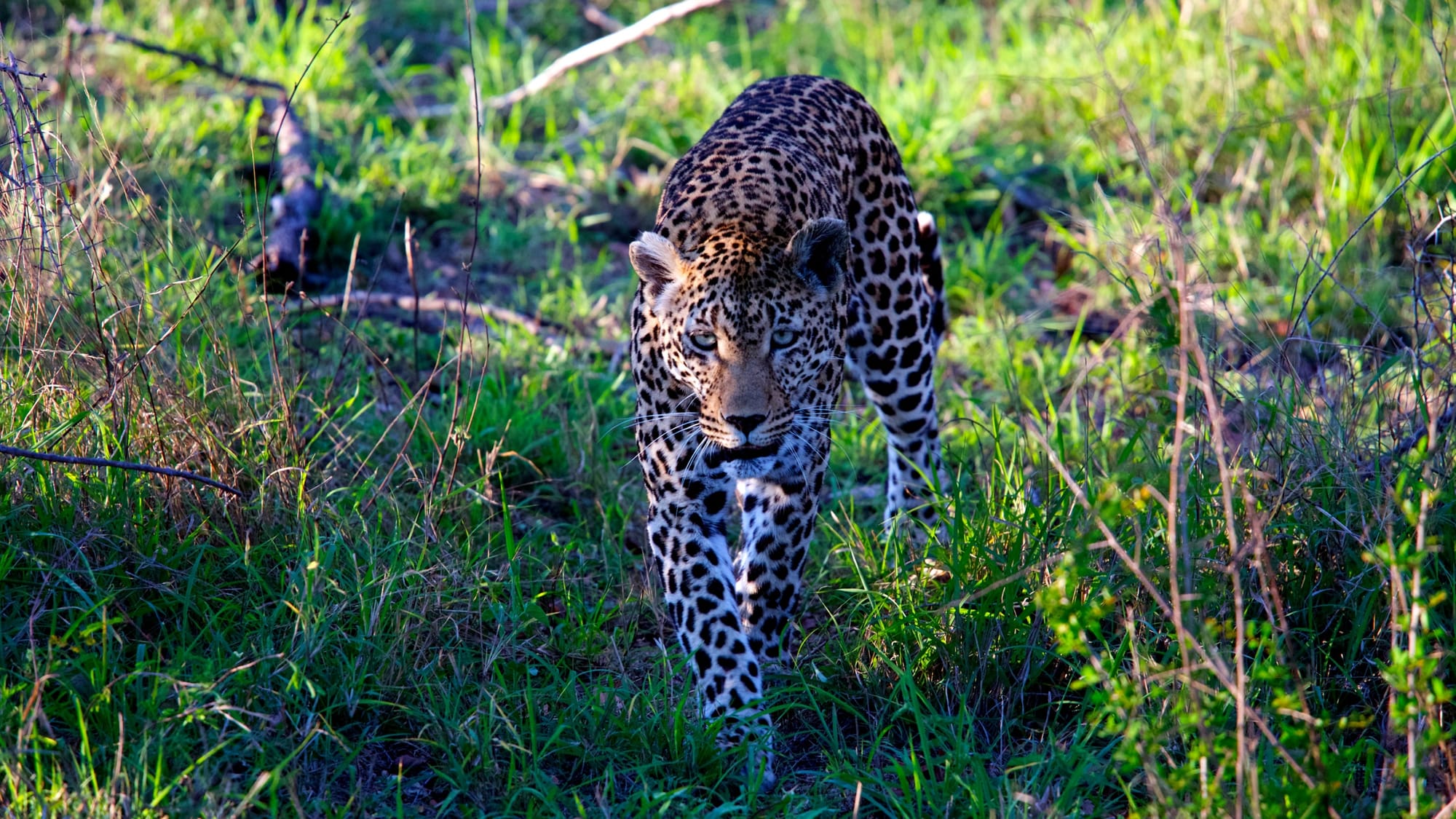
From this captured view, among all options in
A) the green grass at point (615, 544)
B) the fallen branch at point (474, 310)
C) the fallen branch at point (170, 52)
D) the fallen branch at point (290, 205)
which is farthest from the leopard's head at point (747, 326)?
the fallen branch at point (170, 52)

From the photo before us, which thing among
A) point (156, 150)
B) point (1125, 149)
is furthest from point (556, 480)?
point (1125, 149)

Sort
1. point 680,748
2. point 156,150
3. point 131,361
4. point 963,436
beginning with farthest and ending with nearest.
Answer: point 156,150
point 963,436
point 131,361
point 680,748

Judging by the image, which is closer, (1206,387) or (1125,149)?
(1206,387)

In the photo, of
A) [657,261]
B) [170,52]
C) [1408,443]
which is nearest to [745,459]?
[657,261]

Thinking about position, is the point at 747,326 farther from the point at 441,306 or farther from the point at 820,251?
the point at 441,306

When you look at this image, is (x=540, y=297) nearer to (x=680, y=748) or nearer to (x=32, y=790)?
(x=680, y=748)

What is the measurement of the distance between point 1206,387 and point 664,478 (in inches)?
83.0

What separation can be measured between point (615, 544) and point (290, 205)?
9.19 feet

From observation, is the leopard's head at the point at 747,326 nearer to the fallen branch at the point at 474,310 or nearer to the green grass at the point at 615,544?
the green grass at the point at 615,544

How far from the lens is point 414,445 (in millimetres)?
5750

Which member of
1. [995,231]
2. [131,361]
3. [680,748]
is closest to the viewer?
[680,748]

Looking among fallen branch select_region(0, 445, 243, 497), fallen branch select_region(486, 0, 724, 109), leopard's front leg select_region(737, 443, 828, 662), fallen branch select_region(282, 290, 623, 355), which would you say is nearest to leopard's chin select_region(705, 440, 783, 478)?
leopard's front leg select_region(737, 443, 828, 662)

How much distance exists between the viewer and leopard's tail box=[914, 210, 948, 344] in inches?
246

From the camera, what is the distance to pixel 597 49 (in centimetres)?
824
